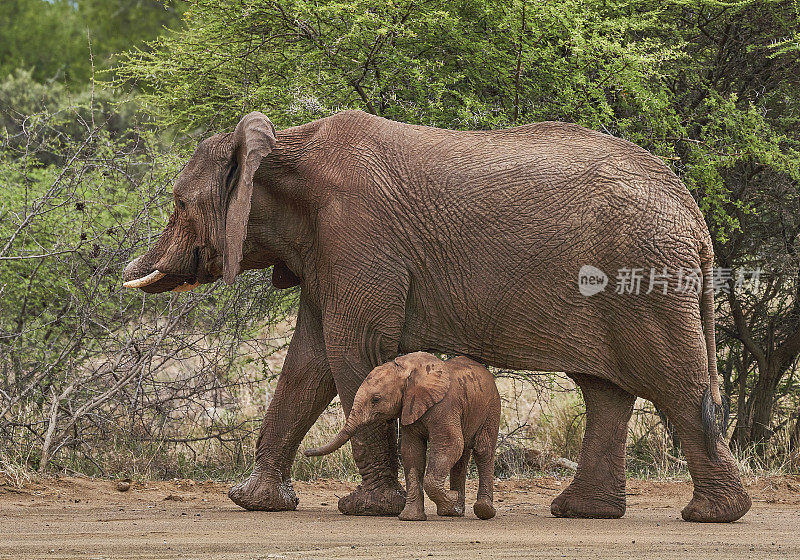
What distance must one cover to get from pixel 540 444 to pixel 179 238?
5.48 m

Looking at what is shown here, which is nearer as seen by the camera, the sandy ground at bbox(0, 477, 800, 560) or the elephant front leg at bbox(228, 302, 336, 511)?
the sandy ground at bbox(0, 477, 800, 560)

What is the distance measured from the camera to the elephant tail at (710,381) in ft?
25.2

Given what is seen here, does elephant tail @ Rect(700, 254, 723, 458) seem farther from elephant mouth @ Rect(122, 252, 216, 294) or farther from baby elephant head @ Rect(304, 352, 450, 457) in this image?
elephant mouth @ Rect(122, 252, 216, 294)

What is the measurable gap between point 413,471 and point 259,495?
157cm

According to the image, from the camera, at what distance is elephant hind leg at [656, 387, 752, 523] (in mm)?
7750

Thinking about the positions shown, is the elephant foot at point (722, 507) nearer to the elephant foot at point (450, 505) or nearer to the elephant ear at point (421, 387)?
the elephant foot at point (450, 505)

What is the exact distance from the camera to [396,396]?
7461 millimetres

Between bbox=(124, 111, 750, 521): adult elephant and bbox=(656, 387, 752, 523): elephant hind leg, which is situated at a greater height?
bbox=(124, 111, 750, 521): adult elephant

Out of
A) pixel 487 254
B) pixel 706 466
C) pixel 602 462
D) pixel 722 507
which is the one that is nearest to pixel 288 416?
pixel 487 254

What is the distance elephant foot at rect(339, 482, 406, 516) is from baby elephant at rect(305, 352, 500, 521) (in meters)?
0.36

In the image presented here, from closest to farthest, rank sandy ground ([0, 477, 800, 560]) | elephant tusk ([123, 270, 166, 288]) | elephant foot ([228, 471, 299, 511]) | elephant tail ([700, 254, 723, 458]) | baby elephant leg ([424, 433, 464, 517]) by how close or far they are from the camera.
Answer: sandy ground ([0, 477, 800, 560]) → baby elephant leg ([424, 433, 464, 517]) → elephant tail ([700, 254, 723, 458]) → elephant tusk ([123, 270, 166, 288]) → elephant foot ([228, 471, 299, 511])

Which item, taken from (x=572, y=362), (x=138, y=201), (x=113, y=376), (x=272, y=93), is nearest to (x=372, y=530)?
(x=572, y=362)

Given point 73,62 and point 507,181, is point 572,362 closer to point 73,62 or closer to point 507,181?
point 507,181

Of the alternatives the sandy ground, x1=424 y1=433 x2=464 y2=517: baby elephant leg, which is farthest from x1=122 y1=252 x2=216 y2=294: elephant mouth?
x1=424 y1=433 x2=464 y2=517: baby elephant leg
